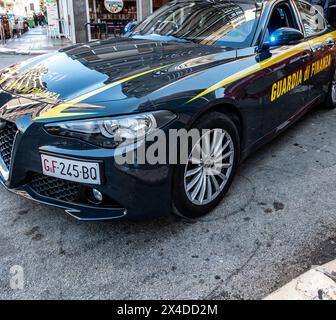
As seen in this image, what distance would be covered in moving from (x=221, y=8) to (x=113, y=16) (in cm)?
1057

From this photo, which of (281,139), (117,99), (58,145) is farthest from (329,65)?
(58,145)

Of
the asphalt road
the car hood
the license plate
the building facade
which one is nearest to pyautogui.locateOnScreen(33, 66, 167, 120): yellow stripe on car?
the car hood

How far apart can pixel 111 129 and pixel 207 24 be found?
1.73m

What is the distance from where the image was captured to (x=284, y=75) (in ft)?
10.4

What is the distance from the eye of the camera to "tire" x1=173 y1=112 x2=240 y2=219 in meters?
2.30

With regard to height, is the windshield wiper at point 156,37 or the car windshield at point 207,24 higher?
the car windshield at point 207,24

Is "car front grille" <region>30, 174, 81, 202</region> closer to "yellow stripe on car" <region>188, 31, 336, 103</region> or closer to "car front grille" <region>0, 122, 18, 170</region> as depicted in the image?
"car front grille" <region>0, 122, 18, 170</region>

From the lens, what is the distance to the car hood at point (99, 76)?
2.11 m

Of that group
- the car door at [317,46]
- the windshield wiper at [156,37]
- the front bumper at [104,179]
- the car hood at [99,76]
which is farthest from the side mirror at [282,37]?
the front bumper at [104,179]

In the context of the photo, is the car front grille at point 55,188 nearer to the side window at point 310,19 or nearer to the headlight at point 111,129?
the headlight at point 111,129

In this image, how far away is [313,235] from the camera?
243 centimetres

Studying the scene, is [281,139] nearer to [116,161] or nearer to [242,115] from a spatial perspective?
[242,115]

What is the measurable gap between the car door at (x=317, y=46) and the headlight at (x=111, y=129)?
2431 millimetres

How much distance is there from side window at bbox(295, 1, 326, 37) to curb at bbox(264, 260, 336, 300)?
8.73ft
